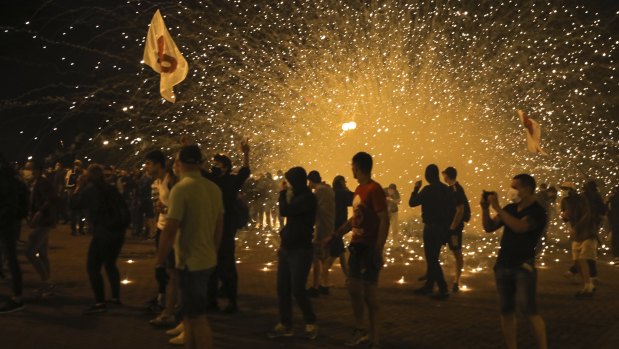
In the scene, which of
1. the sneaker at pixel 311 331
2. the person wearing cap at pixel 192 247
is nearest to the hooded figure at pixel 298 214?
the sneaker at pixel 311 331

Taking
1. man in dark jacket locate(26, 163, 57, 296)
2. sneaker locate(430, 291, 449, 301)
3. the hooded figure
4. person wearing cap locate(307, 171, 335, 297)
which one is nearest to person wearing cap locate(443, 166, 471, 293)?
sneaker locate(430, 291, 449, 301)

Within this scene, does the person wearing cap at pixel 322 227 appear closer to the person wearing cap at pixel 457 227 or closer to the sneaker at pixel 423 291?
the sneaker at pixel 423 291

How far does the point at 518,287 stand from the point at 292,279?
2313 mm

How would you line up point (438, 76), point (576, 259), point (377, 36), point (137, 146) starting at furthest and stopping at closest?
point (137, 146) < point (438, 76) < point (377, 36) < point (576, 259)

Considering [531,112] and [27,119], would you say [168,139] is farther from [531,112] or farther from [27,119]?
[531,112]

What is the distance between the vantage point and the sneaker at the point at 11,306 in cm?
877

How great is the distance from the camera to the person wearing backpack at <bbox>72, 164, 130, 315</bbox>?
8.79 meters

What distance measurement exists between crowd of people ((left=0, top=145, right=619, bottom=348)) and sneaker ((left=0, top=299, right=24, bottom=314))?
0.5 inches

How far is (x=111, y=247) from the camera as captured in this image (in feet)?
29.2

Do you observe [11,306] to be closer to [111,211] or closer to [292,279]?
Answer: [111,211]

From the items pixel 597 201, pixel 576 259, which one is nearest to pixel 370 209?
pixel 576 259

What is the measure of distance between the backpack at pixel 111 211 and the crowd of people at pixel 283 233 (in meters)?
0.01

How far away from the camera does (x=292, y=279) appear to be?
7.70 meters

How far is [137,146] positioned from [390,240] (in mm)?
29565
